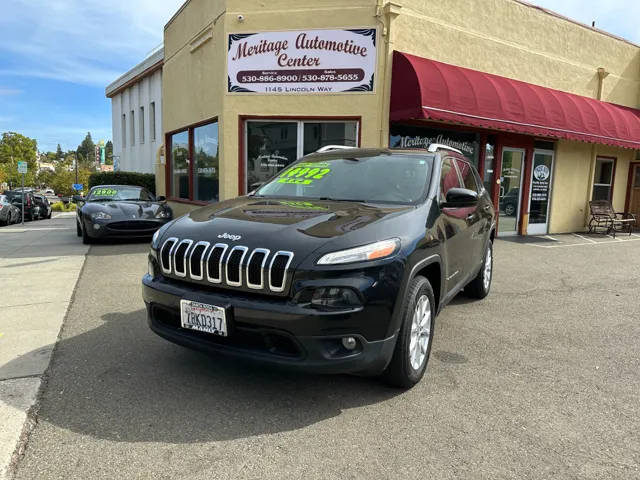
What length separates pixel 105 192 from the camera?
1066cm

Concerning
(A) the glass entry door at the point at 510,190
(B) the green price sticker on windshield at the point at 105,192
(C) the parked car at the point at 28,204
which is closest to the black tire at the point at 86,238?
(B) the green price sticker on windshield at the point at 105,192

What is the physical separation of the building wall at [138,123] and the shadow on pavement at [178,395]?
19.6 metres

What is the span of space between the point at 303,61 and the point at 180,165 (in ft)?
19.8

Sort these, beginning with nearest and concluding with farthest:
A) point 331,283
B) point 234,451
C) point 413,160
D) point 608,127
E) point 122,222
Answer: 1. point 234,451
2. point 331,283
3. point 413,160
4. point 122,222
5. point 608,127

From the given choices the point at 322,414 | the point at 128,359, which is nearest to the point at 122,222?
the point at 128,359

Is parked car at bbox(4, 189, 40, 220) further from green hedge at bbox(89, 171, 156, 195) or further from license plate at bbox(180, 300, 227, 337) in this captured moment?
license plate at bbox(180, 300, 227, 337)

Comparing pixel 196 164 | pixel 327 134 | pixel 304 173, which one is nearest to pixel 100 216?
pixel 196 164

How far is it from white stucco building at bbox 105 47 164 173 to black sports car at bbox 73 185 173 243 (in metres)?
11.9

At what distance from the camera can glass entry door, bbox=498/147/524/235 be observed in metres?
12.4

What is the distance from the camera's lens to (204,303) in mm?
2842

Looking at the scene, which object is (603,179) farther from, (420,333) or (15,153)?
(15,153)

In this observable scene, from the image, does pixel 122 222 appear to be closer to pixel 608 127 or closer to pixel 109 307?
pixel 109 307

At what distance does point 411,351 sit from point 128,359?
2171mm

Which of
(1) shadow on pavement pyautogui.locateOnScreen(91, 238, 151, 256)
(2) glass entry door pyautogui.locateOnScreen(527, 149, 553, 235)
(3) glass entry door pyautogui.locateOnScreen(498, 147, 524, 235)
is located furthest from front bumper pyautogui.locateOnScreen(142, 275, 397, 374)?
(2) glass entry door pyautogui.locateOnScreen(527, 149, 553, 235)
